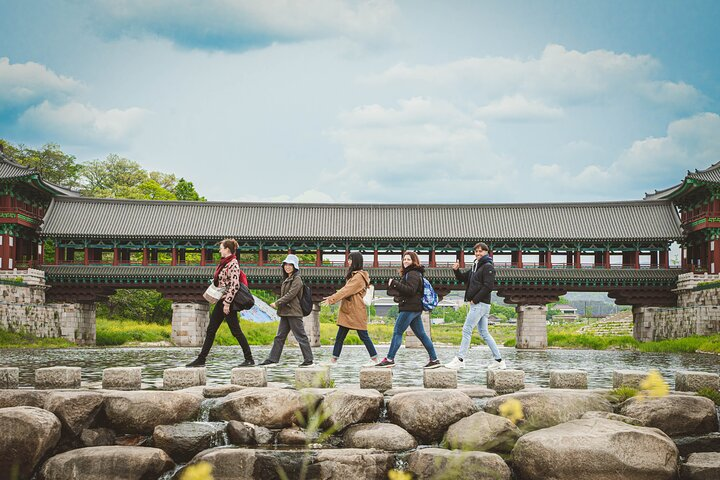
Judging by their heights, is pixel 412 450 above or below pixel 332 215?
below

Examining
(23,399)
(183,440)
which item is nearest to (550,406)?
(183,440)

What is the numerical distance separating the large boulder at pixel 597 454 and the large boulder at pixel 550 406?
0.85 m

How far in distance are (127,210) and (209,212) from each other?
225 inches

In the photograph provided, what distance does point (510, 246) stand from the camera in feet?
154

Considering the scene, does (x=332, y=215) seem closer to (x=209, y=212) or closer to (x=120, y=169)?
(x=209, y=212)

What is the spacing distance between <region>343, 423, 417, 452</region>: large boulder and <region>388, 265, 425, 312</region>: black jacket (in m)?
3.62

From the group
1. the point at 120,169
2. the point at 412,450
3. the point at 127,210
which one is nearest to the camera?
the point at 412,450

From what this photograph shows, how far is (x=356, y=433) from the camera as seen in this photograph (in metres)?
9.31

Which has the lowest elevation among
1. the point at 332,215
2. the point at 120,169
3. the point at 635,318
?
the point at 635,318

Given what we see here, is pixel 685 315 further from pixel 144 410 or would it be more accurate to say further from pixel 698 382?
pixel 144 410

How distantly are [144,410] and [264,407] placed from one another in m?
1.65

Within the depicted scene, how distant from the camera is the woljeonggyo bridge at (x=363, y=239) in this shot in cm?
4400

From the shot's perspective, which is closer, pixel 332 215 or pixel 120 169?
pixel 332 215

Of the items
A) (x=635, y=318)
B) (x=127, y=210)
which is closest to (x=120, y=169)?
(x=127, y=210)
